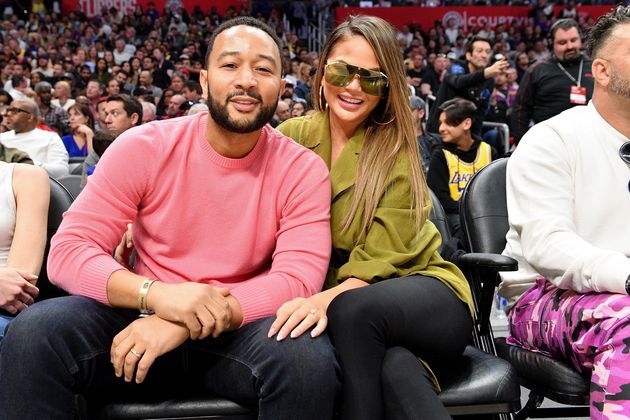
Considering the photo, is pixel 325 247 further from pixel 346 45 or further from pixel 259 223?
pixel 346 45

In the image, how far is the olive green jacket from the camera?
1900mm

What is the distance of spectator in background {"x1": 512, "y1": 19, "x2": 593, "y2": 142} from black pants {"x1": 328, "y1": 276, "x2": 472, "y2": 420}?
11.2 ft

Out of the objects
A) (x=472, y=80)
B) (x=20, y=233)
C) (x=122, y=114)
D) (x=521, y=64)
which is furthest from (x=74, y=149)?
(x=521, y=64)

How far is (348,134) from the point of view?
7.03ft

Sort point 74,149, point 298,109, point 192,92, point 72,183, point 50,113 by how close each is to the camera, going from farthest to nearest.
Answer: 1. point 50,113
2. point 192,92
3. point 298,109
4. point 74,149
5. point 72,183

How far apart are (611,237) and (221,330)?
3.54ft

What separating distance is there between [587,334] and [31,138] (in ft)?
15.2

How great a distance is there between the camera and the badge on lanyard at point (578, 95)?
15.8ft

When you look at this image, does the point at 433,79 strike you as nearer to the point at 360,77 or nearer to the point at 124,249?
the point at 360,77

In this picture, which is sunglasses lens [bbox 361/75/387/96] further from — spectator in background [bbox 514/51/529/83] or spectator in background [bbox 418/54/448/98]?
spectator in background [bbox 514/51/529/83]

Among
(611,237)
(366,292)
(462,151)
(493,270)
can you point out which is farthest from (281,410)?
(462,151)

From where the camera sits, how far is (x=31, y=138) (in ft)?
18.1

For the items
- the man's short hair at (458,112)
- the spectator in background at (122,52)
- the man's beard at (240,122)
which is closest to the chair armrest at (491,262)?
the man's beard at (240,122)

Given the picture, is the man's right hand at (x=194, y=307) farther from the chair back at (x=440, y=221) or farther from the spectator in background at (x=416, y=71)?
the spectator in background at (x=416, y=71)
